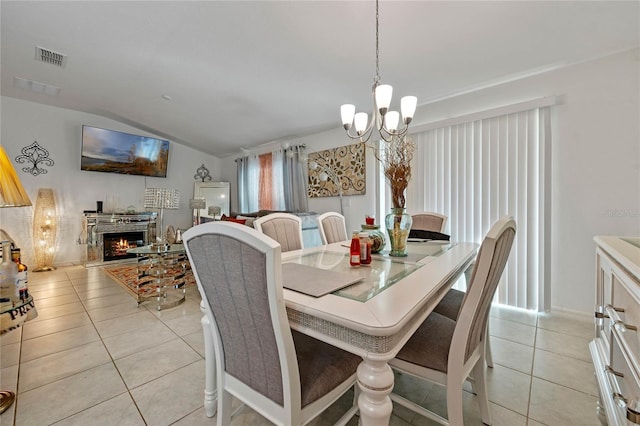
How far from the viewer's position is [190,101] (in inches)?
150

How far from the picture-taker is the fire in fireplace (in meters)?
4.71

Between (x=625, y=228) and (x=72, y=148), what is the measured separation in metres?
7.46

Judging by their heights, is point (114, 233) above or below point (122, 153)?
below

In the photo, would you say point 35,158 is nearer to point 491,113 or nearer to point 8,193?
point 8,193

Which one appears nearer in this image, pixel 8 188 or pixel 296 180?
pixel 8 188

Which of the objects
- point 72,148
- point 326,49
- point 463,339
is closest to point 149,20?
point 326,49

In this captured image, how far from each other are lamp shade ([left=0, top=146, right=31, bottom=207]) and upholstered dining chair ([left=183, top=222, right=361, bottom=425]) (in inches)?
46.9

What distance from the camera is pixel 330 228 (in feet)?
7.67

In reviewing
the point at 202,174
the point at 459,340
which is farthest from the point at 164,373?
the point at 202,174

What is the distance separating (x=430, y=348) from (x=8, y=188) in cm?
218

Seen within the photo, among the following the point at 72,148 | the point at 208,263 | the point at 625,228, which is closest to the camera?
the point at 208,263

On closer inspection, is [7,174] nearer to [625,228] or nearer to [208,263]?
[208,263]

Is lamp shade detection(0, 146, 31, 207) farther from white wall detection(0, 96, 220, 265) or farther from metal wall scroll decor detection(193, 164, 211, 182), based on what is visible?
metal wall scroll decor detection(193, 164, 211, 182)

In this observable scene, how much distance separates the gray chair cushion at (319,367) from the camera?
853mm
